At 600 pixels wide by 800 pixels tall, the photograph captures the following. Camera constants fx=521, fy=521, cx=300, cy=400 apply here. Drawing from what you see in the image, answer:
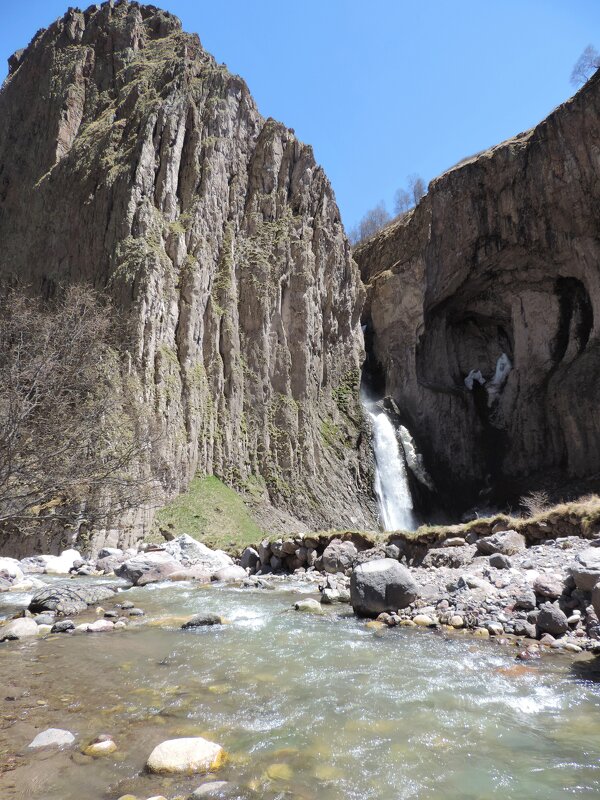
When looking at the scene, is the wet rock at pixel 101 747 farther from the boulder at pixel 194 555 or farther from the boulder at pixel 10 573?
the boulder at pixel 194 555

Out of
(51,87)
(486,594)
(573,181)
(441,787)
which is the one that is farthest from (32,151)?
(441,787)

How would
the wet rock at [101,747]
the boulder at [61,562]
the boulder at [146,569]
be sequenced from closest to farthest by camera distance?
the wet rock at [101,747]
the boulder at [146,569]
the boulder at [61,562]

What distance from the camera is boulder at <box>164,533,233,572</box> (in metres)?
16.3

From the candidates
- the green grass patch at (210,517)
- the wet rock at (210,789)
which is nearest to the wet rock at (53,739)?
the wet rock at (210,789)

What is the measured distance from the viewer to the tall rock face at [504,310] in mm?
37281

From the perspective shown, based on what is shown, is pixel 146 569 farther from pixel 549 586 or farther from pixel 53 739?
pixel 53 739

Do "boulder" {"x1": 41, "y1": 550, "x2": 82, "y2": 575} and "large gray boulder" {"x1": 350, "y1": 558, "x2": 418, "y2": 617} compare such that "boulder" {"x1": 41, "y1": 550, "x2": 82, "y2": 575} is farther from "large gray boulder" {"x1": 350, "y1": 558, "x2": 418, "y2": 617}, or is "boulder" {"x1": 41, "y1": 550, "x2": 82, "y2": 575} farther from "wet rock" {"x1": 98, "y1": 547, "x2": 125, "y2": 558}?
"large gray boulder" {"x1": 350, "y1": 558, "x2": 418, "y2": 617}

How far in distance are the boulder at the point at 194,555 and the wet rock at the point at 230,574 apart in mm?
801

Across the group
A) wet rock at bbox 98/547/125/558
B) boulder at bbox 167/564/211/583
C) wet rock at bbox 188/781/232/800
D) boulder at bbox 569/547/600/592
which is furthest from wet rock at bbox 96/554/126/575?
wet rock at bbox 188/781/232/800

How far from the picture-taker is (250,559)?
16594 millimetres

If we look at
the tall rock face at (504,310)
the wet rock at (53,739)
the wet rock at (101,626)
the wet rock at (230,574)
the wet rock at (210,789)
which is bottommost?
the wet rock at (230,574)

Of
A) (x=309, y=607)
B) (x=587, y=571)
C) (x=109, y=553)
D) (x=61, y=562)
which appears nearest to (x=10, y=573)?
(x=61, y=562)

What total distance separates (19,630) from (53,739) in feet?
13.8

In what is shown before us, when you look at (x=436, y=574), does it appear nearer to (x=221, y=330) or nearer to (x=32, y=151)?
(x=221, y=330)
